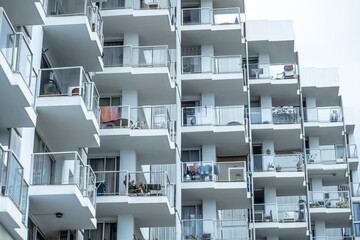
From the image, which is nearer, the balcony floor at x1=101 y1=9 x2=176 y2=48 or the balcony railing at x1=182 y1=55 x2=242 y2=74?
the balcony floor at x1=101 y1=9 x2=176 y2=48

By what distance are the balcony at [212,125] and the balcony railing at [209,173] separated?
171 centimetres

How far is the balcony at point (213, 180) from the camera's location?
122ft

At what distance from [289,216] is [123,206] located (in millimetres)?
14354

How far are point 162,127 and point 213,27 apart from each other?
1065 centimetres

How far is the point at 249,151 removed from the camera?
135ft

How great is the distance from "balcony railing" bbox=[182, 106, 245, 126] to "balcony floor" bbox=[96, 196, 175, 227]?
779cm

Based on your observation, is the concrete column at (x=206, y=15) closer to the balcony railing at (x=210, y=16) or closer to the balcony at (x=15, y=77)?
the balcony railing at (x=210, y=16)

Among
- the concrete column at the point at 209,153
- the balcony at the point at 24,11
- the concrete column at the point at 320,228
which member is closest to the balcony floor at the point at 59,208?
the balcony at the point at 24,11

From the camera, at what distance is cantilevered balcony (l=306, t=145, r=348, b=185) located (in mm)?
49844

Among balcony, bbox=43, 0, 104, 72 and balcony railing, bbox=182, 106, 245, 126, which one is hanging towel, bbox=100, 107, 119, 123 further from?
balcony railing, bbox=182, 106, 245, 126

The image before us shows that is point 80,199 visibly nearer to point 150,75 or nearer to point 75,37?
point 75,37

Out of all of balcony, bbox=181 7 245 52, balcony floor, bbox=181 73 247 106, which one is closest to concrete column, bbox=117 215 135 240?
balcony floor, bbox=181 73 247 106

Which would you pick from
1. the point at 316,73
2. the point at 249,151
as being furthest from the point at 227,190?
the point at 316,73

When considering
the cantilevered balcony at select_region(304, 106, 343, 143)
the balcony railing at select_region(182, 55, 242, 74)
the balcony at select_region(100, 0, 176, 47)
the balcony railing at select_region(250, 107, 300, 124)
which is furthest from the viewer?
the cantilevered balcony at select_region(304, 106, 343, 143)
